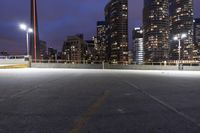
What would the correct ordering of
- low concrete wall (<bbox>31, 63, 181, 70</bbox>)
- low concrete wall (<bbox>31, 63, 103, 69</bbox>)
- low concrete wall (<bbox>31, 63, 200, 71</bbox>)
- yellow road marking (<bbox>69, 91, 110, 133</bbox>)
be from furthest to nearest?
low concrete wall (<bbox>31, 63, 103, 69</bbox>), low concrete wall (<bbox>31, 63, 181, 70</bbox>), low concrete wall (<bbox>31, 63, 200, 71</bbox>), yellow road marking (<bbox>69, 91, 110, 133</bbox>)

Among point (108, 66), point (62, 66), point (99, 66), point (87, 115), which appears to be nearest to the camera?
point (87, 115)

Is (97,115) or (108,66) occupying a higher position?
(108,66)

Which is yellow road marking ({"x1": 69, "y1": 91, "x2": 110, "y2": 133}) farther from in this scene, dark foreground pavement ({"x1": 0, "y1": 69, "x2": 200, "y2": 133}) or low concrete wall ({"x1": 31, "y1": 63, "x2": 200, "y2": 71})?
low concrete wall ({"x1": 31, "y1": 63, "x2": 200, "y2": 71})

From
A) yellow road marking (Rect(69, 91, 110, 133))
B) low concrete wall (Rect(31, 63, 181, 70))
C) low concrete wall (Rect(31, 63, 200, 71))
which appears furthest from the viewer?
low concrete wall (Rect(31, 63, 181, 70))

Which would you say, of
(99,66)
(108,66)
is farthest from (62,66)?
(108,66)

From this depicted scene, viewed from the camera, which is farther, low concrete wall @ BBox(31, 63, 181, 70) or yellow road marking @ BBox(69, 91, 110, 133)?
low concrete wall @ BBox(31, 63, 181, 70)

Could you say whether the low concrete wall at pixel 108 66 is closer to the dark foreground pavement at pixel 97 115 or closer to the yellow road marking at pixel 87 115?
the dark foreground pavement at pixel 97 115

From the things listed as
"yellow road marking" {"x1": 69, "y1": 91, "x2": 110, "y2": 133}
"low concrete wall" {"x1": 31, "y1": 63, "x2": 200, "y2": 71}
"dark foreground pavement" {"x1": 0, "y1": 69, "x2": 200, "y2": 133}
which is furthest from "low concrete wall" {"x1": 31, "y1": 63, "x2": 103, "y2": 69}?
"yellow road marking" {"x1": 69, "y1": 91, "x2": 110, "y2": 133}

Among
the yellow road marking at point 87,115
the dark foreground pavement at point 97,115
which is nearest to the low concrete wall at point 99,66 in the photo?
the dark foreground pavement at point 97,115

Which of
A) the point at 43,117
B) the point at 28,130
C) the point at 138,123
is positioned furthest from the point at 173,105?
the point at 28,130

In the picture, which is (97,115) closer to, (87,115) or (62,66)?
(87,115)

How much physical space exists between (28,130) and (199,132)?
11.7 ft

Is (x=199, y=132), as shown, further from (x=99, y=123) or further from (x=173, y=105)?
(x=173, y=105)

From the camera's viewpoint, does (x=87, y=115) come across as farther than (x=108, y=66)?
No
